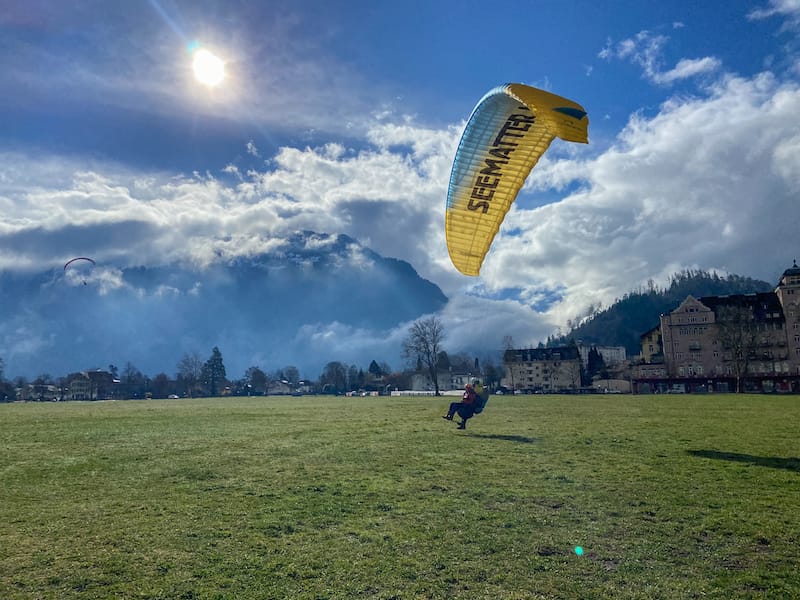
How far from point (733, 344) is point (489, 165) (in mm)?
71967

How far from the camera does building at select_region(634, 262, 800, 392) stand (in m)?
76.3

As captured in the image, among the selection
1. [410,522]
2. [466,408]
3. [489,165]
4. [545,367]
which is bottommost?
[410,522]

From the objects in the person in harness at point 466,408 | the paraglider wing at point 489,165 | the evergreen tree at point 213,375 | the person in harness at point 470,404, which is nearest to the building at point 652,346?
the person in harness at point 470,404

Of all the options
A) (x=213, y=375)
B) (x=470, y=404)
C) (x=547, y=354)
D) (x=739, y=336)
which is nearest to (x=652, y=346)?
(x=547, y=354)

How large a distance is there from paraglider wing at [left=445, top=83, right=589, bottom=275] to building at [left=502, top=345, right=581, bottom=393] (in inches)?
4051

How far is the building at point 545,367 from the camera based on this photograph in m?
120

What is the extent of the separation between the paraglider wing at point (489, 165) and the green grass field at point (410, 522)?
6.17 m

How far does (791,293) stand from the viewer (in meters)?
88.4

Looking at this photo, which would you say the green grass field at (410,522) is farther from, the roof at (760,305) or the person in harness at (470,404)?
the roof at (760,305)

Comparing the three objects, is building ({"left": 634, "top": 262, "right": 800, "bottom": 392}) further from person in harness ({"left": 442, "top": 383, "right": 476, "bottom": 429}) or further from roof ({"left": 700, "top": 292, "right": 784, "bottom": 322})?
person in harness ({"left": 442, "top": 383, "right": 476, "bottom": 429})

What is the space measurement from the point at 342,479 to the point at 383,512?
9.43 feet

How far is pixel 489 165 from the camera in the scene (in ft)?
47.7

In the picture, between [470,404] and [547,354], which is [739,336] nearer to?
[547,354]

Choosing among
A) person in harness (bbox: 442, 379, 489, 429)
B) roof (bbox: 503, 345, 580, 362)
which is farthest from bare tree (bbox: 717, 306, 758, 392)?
person in harness (bbox: 442, 379, 489, 429)
